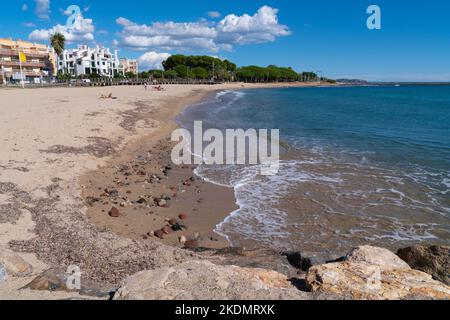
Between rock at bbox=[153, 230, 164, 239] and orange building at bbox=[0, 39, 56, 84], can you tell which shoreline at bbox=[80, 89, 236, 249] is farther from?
orange building at bbox=[0, 39, 56, 84]

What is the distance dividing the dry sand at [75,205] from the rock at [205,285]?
132 cm

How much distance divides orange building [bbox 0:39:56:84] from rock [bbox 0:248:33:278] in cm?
7952

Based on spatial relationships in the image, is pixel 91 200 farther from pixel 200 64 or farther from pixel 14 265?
pixel 200 64

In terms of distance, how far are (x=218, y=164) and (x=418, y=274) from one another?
1105 centimetres

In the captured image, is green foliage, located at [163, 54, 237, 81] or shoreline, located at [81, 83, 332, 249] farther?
green foliage, located at [163, 54, 237, 81]

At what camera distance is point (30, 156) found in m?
11.8

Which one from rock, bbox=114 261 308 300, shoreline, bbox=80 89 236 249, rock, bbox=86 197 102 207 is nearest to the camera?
rock, bbox=114 261 308 300

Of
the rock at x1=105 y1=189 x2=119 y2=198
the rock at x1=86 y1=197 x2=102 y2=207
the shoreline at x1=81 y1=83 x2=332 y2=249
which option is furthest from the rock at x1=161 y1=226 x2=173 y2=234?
the rock at x1=105 y1=189 x2=119 y2=198

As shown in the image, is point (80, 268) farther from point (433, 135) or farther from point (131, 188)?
point (433, 135)

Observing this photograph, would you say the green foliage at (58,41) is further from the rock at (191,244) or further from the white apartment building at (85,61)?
the rock at (191,244)

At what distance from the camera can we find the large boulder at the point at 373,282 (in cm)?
363

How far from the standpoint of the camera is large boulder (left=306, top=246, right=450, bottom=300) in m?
3.63

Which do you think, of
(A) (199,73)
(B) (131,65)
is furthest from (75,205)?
(B) (131,65)
